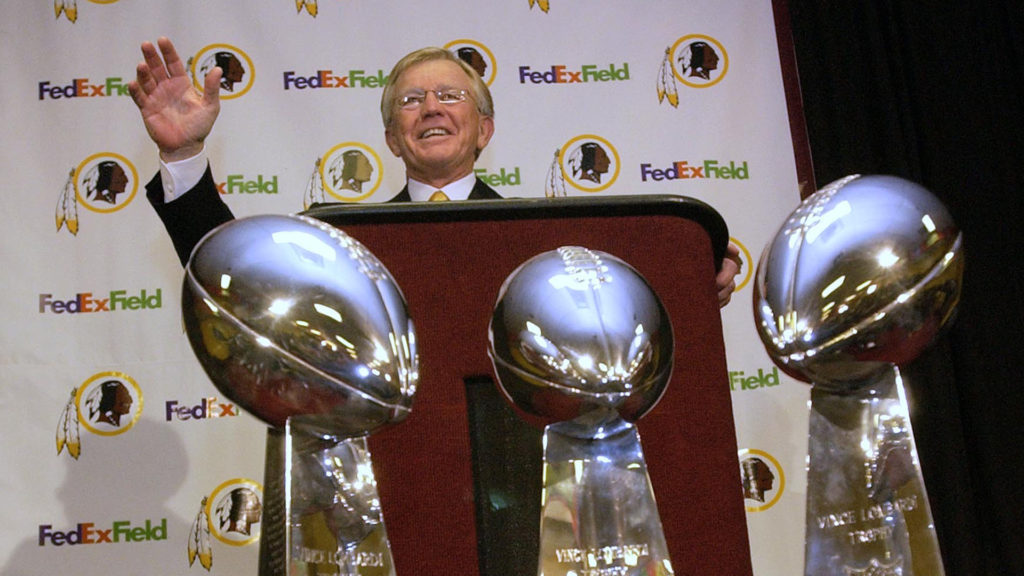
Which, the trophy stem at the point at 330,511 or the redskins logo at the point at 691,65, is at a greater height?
the redskins logo at the point at 691,65

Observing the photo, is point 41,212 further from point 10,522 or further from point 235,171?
point 10,522

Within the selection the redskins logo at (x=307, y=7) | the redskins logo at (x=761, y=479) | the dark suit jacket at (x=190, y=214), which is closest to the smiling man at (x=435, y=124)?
the dark suit jacket at (x=190, y=214)

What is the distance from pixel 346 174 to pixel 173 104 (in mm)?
855

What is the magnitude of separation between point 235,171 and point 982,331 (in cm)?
168

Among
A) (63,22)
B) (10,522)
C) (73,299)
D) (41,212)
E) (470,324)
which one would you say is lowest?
(10,522)

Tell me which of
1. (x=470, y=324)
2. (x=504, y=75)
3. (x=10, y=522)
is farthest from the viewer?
(x=504, y=75)

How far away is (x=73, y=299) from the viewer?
2.12 m

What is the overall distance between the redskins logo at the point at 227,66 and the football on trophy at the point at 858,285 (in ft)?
6.47

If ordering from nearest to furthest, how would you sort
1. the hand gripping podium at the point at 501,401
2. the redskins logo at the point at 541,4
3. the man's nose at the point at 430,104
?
the hand gripping podium at the point at 501,401 → the man's nose at the point at 430,104 → the redskins logo at the point at 541,4

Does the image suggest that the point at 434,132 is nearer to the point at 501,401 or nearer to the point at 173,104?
the point at 173,104

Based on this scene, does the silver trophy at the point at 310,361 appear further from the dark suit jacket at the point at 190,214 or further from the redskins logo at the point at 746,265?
the redskins logo at the point at 746,265

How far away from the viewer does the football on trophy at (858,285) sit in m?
0.44

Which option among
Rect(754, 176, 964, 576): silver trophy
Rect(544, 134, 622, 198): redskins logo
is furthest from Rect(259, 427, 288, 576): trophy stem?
Rect(544, 134, 622, 198): redskins logo

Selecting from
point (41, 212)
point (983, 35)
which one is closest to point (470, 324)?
point (41, 212)
